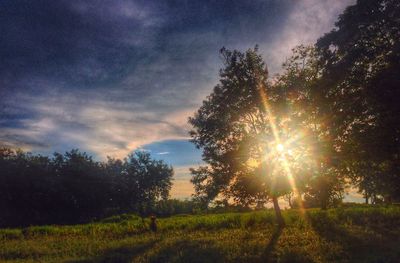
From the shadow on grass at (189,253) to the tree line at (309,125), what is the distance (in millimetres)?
7535

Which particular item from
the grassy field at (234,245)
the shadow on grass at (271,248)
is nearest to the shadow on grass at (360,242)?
the grassy field at (234,245)

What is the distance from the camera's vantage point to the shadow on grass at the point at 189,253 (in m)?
14.1

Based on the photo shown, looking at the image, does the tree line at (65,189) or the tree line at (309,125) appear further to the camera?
the tree line at (65,189)

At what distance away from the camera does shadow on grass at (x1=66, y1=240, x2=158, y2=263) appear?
47.6 feet

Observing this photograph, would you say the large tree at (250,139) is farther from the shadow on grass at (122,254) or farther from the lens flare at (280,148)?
the shadow on grass at (122,254)

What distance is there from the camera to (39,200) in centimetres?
6606

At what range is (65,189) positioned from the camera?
67.7 meters

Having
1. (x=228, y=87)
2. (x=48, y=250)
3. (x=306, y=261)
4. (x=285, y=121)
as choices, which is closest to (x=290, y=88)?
(x=285, y=121)

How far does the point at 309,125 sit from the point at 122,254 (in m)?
15.4

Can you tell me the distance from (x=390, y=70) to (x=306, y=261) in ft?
36.1

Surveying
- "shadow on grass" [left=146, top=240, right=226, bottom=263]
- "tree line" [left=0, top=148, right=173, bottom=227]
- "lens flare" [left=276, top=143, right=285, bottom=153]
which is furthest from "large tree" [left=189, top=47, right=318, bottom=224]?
"tree line" [left=0, top=148, right=173, bottom=227]

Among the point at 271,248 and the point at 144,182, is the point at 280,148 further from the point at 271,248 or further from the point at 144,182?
the point at 144,182

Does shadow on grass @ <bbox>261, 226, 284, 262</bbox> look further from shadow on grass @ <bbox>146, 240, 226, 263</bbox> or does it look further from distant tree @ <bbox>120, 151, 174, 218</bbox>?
distant tree @ <bbox>120, 151, 174, 218</bbox>

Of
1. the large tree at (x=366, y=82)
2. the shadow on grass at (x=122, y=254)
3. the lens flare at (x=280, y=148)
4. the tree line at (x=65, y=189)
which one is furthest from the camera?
the tree line at (x=65, y=189)
